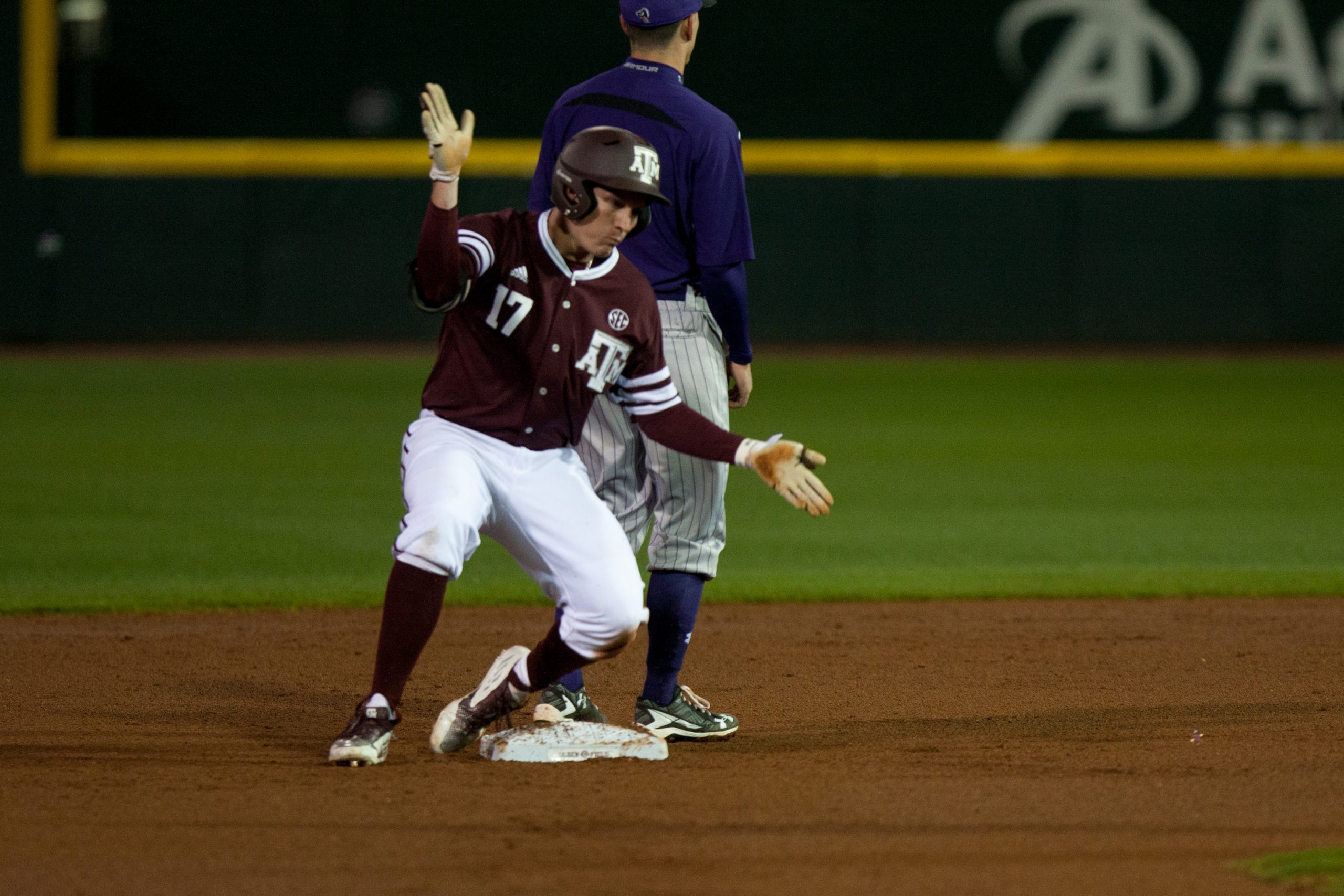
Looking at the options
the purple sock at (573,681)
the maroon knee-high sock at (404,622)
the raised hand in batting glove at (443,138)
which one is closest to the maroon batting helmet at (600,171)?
the raised hand in batting glove at (443,138)

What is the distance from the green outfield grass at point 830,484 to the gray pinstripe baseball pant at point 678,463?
2.38 m

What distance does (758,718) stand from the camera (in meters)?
4.80

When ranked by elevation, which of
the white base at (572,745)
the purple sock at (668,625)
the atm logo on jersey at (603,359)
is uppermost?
the atm logo on jersey at (603,359)

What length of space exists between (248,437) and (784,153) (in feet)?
28.6

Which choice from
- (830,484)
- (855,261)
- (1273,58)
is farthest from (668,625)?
(1273,58)

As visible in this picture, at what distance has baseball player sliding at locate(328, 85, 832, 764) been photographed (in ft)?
13.1

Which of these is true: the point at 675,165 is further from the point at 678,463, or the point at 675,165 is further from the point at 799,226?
the point at 799,226

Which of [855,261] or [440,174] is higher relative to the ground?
[440,174]

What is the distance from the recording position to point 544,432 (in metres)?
4.18

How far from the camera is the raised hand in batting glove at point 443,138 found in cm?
377

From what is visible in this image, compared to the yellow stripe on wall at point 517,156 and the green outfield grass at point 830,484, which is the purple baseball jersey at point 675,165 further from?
the yellow stripe on wall at point 517,156

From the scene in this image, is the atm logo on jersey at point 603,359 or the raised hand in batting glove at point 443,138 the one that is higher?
the raised hand in batting glove at point 443,138

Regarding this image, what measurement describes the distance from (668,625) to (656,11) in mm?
1627

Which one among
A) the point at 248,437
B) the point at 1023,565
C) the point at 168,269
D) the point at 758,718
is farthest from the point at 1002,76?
the point at 758,718
